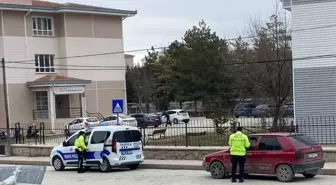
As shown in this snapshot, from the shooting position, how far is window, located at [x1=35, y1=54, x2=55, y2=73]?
169ft

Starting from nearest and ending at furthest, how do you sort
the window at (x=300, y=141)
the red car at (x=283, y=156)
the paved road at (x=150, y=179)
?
the red car at (x=283, y=156) → the window at (x=300, y=141) → the paved road at (x=150, y=179)

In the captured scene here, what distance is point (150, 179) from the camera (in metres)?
18.9

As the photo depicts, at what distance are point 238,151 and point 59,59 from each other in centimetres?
3826

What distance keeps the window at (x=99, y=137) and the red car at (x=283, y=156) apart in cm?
672

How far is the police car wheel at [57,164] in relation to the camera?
24.1m

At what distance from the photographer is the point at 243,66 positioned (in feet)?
143

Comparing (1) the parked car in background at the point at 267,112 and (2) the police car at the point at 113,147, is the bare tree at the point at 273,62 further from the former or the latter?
(2) the police car at the point at 113,147

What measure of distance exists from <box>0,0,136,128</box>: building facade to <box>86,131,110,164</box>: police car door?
89.8ft

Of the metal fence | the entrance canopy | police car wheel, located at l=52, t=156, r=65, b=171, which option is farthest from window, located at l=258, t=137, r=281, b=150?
the entrance canopy

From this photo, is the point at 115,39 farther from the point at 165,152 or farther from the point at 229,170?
the point at 229,170

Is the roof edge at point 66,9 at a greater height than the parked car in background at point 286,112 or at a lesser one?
greater

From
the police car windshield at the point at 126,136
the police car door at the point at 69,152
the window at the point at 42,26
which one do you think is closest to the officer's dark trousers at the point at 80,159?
the police car door at the point at 69,152

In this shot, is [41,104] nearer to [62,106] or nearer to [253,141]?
[62,106]

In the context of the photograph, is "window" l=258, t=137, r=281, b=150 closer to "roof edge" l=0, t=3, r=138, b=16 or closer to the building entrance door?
"roof edge" l=0, t=3, r=138, b=16
